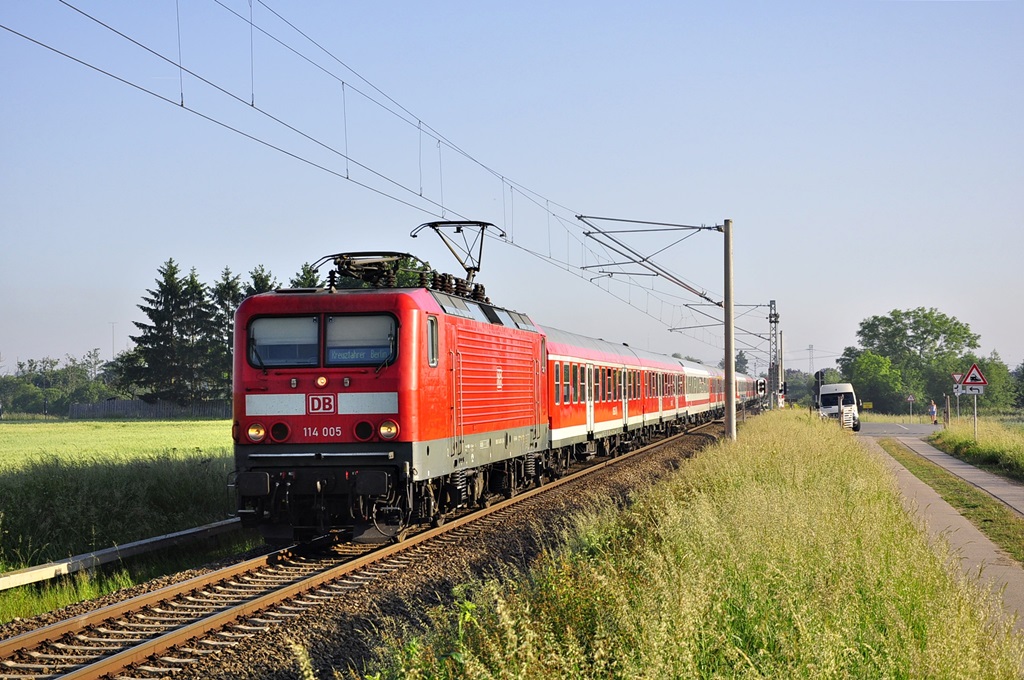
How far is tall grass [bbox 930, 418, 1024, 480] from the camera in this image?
23.9 metres

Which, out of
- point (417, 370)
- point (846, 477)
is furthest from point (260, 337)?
point (846, 477)

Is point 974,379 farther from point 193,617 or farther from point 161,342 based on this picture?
point 161,342

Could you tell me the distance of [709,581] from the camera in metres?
6.55

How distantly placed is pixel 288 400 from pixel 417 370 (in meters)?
1.58

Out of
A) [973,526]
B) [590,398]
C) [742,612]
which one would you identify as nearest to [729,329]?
[590,398]

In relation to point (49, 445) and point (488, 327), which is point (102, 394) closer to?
point (49, 445)

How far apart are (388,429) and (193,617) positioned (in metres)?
3.43

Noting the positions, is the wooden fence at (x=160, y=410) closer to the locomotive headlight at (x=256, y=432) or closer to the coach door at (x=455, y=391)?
the coach door at (x=455, y=391)

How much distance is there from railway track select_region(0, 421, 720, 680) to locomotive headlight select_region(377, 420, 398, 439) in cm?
146

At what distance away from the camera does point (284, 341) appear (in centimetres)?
1224

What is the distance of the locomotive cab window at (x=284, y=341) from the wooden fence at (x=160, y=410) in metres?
63.2

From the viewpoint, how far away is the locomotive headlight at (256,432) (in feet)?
39.4

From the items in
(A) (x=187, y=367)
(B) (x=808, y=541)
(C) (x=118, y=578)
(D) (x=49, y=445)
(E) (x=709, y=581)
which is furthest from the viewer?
(A) (x=187, y=367)

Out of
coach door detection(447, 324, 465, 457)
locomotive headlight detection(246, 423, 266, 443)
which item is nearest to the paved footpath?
coach door detection(447, 324, 465, 457)
